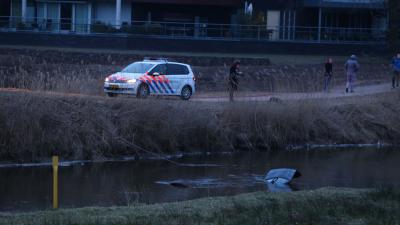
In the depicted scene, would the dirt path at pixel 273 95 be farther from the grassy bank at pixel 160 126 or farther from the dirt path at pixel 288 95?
the grassy bank at pixel 160 126

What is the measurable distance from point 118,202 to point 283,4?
4084 cm

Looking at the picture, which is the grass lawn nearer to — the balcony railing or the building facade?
the balcony railing

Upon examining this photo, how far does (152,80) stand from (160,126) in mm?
5377

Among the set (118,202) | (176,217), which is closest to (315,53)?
(118,202)

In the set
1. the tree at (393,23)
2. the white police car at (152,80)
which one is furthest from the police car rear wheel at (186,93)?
the tree at (393,23)

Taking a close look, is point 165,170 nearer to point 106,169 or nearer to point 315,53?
point 106,169

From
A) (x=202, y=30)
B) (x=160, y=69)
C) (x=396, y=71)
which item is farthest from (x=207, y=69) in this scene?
(x=160, y=69)

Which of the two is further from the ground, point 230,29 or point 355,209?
point 230,29

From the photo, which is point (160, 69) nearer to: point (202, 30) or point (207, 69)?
point (207, 69)

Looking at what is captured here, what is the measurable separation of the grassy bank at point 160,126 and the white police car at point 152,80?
310cm

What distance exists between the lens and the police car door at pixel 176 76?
30547 mm

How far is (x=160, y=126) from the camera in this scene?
24438 millimetres

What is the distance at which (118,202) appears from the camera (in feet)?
52.3

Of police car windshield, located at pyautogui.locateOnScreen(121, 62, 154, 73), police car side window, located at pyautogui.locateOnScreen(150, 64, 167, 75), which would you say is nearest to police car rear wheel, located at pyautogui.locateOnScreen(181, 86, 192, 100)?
police car side window, located at pyautogui.locateOnScreen(150, 64, 167, 75)
